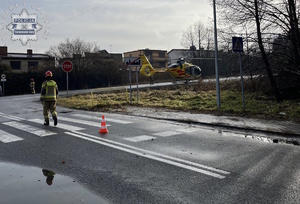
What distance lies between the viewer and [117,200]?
411 cm

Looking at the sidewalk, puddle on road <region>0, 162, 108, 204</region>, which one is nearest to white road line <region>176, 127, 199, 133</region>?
the sidewalk

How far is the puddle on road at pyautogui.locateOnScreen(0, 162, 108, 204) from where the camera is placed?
13.7ft

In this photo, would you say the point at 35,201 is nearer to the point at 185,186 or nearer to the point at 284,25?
the point at 185,186

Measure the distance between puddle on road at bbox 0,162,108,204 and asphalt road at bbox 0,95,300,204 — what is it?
0.01 m

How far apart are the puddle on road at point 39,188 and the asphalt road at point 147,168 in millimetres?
14

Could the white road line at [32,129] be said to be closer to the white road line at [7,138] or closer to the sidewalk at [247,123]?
the white road line at [7,138]

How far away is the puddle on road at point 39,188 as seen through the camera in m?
4.19

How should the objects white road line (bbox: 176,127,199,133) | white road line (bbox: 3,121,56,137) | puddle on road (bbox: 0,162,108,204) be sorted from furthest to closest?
white road line (bbox: 176,127,199,133), white road line (bbox: 3,121,56,137), puddle on road (bbox: 0,162,108,204)

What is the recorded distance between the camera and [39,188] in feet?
15.2

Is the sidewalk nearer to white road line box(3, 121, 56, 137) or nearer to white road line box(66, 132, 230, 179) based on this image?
white road line box(66, 132, 230, 179)

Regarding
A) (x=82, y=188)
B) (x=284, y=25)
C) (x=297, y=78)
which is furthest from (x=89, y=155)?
(x=297, y=78)

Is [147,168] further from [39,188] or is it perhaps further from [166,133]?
[166,133]

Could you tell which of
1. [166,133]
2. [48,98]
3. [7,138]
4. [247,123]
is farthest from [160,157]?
[48,98]

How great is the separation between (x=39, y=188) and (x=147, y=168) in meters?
1.91
